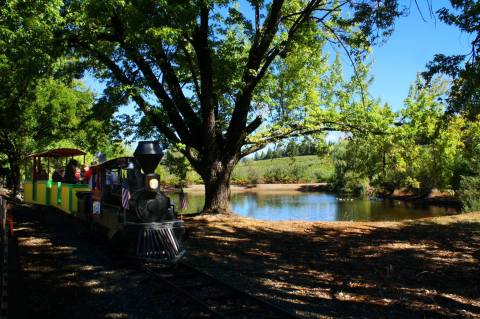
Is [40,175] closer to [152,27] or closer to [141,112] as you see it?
[141,112]

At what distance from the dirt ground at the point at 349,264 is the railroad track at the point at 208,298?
14.9 inches

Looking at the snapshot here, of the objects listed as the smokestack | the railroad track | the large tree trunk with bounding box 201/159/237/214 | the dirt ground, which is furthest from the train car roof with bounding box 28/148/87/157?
the railroad track

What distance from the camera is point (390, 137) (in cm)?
1736

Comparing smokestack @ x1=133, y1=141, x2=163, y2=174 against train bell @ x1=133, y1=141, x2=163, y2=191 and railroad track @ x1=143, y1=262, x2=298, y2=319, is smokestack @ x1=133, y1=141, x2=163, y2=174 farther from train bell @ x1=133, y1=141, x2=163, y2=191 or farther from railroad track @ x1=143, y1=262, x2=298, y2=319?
railroad track @ x1=143, y1=262, x2=298, y2=319

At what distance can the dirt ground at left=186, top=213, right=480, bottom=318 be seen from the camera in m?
6.94

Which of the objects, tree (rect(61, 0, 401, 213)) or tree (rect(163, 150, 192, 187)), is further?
tree (rect(163, 150, 192, 187))

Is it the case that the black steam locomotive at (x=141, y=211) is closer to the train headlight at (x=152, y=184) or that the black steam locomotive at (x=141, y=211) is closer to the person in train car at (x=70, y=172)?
the train headlight at (x=152, y=184)

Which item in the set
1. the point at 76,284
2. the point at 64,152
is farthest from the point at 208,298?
the point at 64,152

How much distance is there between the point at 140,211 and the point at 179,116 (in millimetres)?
6948

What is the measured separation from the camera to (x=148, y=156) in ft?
32.0

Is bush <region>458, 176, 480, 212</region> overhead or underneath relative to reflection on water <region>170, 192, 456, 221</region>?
overhead

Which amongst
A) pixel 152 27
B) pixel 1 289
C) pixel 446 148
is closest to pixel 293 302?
pixel 1 289

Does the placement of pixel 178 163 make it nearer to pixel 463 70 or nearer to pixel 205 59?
pixel 205 59

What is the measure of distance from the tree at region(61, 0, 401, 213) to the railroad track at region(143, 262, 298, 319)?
685cm
